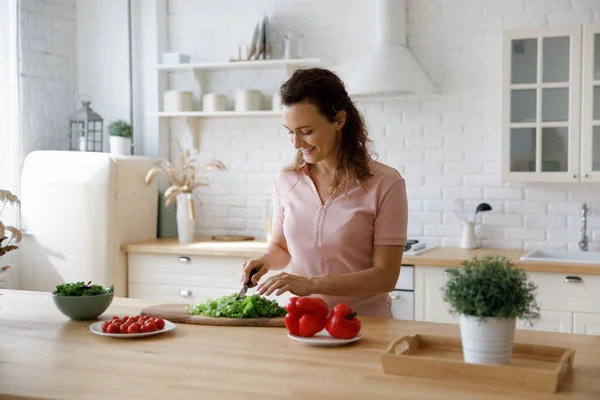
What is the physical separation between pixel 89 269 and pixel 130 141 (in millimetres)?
975

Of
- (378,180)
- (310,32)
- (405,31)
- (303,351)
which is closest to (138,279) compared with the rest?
(310,32)

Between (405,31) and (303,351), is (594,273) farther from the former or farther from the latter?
(303,351)

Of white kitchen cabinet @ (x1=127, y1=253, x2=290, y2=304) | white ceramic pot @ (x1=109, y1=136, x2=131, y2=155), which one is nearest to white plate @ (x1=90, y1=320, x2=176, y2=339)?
white kitchen cabinet @ (x1=127, y1=253, x2=290, y2=304)

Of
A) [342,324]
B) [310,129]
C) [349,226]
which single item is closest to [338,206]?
[349,226]

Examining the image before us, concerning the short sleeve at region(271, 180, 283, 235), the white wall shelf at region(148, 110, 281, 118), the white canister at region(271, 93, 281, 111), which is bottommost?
the short sleeve at region(271, 180, 283, 235)

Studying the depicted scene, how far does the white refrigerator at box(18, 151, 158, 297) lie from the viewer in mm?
4945

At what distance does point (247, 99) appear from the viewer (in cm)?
523

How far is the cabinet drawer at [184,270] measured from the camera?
4.85m

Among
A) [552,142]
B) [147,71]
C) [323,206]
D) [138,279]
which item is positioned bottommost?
[138,279]

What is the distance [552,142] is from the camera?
14.5 ft

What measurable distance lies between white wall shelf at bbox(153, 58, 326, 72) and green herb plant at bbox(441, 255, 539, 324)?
126 inches

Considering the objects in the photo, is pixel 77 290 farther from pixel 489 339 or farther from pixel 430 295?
pixel 430 295

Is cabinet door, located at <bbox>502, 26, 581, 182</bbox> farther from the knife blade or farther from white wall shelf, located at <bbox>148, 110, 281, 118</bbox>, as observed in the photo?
the knife blade

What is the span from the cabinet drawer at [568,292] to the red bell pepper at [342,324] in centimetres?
198
